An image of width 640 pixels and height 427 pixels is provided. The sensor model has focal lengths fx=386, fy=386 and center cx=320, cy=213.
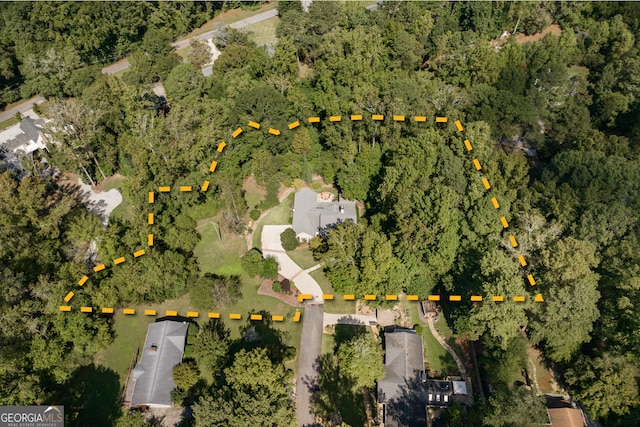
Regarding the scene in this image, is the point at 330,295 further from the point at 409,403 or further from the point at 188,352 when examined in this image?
the point at 188,352

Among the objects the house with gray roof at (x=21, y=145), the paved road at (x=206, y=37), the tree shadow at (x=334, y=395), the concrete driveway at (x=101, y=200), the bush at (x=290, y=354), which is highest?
the paved road at (x=206, y=37)

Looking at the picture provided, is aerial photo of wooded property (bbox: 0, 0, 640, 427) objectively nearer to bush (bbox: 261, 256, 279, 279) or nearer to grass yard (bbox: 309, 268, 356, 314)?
grass yard (bbox: 309, 268, 356, 314)

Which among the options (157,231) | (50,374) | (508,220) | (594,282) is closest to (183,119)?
(157,231)

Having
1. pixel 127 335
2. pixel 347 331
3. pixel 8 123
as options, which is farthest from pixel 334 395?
pixel 8 123

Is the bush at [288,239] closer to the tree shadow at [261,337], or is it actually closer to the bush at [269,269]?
the bush at [269,269]

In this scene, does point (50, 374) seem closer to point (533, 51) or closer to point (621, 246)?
point (621, 246)

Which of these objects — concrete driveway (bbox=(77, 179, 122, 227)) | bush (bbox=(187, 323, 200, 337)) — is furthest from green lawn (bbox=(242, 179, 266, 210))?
concrete driveway (bbox=(77, 179, 122, 227))

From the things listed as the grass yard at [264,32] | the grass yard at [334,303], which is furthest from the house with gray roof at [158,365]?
the grass yard at [264,32]
